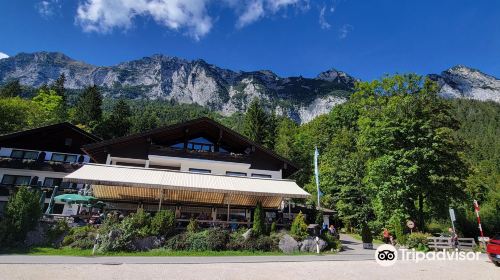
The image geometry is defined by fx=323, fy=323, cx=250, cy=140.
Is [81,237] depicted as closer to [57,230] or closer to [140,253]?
[57,230]

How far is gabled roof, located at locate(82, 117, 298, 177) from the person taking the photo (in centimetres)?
2438

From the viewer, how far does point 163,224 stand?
17297 mm

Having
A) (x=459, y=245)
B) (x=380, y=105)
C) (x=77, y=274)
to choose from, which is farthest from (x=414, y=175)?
(x=77, y=274)

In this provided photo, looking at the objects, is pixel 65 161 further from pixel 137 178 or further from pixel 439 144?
pixel 439 144

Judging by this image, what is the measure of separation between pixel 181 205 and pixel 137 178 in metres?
4.83

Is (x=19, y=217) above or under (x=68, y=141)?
under

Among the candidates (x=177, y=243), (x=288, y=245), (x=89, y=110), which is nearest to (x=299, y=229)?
(x=288, y=245)

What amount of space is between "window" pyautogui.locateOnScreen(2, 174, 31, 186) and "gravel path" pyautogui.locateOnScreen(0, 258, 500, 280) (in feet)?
90.3

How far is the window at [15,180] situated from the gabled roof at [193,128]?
13.8m

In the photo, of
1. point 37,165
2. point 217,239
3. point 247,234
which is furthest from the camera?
point 37,165

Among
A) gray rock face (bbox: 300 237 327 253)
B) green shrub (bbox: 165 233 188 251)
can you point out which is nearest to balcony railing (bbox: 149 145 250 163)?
green shrub (bbox: 165 233 188 251)

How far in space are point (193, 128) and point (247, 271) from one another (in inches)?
678

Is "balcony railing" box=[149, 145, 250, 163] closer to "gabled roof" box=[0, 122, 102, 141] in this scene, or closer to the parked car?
"gabled roof" box=[0, 122, 102, 141]

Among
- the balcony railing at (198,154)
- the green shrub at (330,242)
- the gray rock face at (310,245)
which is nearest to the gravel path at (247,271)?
the gray rock face at (310,245)
